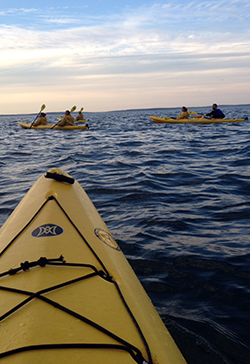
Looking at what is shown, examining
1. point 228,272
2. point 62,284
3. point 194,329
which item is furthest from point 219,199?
point 62,284

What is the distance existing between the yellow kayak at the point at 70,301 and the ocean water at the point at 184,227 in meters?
0.50

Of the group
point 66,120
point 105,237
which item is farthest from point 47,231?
point 66,120

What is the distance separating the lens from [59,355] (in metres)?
1.36

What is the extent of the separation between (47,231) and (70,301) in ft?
2.70

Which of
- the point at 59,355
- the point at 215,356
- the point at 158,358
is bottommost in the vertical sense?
the point at 215,356

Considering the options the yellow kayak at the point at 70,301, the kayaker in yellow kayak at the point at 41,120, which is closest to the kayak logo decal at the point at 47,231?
the yellow kayak at the point at 70,301

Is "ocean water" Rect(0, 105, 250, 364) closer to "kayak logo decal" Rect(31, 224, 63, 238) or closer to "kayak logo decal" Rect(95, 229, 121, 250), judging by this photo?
"kayak logo decal" Rect(95, 229, 121, 250)

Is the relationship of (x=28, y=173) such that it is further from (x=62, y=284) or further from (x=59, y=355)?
(x=59, y=355)

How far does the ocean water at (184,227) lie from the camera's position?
2322 millimetres

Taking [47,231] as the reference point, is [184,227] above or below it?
below

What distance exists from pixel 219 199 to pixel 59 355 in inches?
163

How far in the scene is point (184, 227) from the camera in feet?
13.1

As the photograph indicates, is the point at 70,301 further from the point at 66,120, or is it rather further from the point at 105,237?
the point at 66,120

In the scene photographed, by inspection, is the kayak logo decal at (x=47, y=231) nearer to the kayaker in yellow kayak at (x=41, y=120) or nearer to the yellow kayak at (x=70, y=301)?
the yellow kayak at (x=70, y=301)
